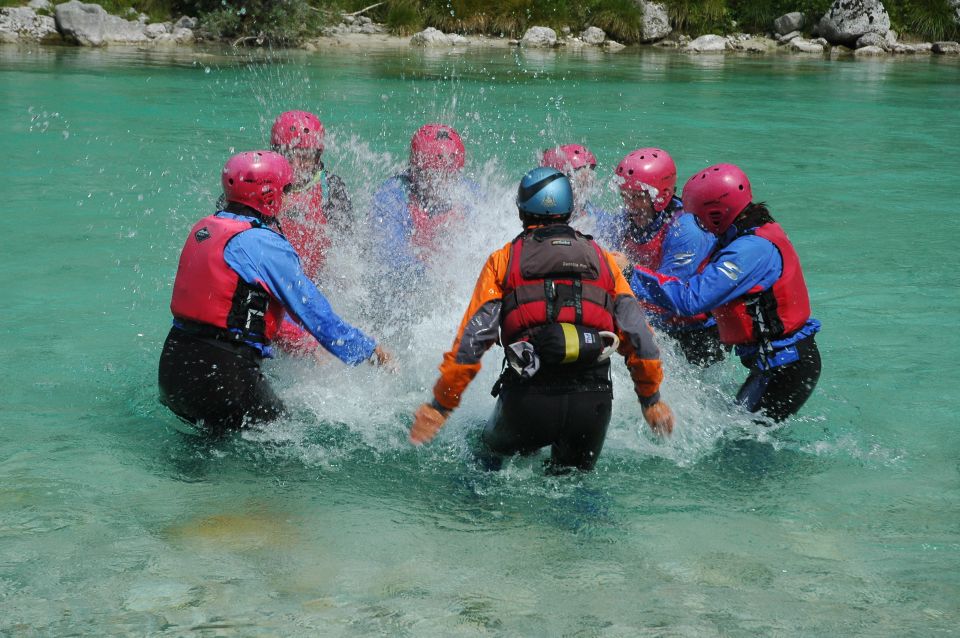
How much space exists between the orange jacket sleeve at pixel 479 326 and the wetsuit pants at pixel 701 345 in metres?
2.37

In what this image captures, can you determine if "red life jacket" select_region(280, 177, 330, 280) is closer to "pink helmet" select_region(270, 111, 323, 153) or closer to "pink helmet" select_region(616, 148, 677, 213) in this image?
"pink helmet" select_region(270, 111, 323, 153)

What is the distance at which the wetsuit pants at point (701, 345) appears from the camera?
6734mm

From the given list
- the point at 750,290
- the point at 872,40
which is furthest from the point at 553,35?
the point at 750,290

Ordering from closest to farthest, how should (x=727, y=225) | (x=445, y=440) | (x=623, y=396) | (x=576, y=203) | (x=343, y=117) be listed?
(x=727, y=225) → (x=445, y=440) → (x=623, y=396) → (x=576, y=203) → (x=343, y=117)

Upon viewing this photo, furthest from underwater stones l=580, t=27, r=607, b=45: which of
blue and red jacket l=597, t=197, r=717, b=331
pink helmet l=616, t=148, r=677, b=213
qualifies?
pink helmet l=616, t=148, r=677, b=213

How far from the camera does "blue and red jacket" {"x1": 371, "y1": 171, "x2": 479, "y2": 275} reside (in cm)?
748

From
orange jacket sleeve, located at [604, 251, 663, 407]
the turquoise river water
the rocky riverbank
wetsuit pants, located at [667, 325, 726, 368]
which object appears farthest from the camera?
the rocky riverbank

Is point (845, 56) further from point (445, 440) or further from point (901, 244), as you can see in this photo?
point (445, 440)

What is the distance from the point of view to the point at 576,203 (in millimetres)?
7332

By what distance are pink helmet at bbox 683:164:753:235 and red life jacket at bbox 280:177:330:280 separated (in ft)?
9.16

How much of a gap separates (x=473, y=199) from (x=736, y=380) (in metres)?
2.48

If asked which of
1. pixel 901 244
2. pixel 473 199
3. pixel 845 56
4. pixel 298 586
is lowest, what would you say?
pixel 298 586

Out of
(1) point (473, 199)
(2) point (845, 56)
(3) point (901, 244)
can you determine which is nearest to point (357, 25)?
(2) point (845, 56)

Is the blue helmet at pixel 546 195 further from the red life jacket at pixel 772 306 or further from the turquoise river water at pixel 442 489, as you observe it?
the turquoise river water at pixel 442 489
